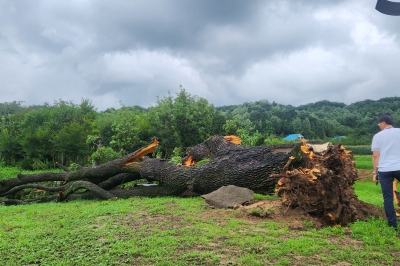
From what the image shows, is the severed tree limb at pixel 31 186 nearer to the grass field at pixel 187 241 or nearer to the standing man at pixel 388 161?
the grass field at pixel 187 241

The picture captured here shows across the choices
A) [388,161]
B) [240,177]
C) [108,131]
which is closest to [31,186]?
[240,177]

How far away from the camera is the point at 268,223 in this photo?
5648mm

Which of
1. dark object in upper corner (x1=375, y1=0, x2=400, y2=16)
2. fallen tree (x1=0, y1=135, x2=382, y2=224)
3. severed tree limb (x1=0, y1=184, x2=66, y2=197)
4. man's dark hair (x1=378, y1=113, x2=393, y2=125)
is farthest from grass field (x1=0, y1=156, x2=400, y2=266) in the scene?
severed tree limb (x1=0, y1=184, x2=66, y2=197)

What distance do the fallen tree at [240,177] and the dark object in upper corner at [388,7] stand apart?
4.04m

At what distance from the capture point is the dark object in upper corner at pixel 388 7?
218 cm

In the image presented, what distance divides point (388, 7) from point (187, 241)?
364cm

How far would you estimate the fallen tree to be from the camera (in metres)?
6.03

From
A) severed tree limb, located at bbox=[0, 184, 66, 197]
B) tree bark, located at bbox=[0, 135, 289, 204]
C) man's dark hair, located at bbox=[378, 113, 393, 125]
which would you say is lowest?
severed tree limb, located at bbox=[0, 184, 66, 197]

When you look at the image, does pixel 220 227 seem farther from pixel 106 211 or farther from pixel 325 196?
pixel 106 211

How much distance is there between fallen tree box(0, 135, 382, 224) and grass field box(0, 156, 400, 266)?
600 millimetres

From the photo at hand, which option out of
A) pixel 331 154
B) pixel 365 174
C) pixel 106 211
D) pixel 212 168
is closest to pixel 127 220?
pixel 106 211

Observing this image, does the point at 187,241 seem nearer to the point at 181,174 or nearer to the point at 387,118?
the point at 387,118

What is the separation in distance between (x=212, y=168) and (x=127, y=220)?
3.14m

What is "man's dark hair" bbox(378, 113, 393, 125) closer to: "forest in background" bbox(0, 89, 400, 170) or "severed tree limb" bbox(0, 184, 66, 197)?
"forest in background" bbox(0, 89, 400, 170)
